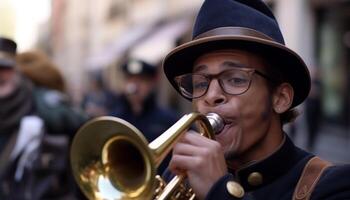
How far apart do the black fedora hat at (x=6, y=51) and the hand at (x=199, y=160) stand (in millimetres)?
2725

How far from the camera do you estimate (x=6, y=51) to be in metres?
4.60

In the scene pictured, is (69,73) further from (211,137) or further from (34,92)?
(211,137)

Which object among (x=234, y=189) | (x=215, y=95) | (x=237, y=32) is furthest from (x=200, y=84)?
(x=234, y=189)

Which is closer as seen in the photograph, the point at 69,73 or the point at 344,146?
the point at 344,146

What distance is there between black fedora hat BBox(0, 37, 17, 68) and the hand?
8.94 feet

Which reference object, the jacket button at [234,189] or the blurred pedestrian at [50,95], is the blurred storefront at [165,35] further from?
the jacket button at [234,189]

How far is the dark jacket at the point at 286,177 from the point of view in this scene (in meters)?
2.25

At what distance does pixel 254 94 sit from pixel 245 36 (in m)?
0.21

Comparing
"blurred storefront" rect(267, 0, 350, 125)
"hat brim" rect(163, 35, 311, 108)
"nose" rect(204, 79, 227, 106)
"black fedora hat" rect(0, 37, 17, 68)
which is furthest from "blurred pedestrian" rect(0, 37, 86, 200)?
"blurred storefront" rect(267, 0, 350, 125)

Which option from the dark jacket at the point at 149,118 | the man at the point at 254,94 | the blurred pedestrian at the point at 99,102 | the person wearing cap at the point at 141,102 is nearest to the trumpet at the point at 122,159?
the man at the point at 254,94

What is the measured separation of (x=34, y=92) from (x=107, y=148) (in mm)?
2725

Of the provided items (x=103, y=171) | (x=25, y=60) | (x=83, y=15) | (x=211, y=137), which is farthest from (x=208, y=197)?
(x=83, y=15)

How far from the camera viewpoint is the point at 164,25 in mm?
21531

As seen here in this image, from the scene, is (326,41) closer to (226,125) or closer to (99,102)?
(99,102)
